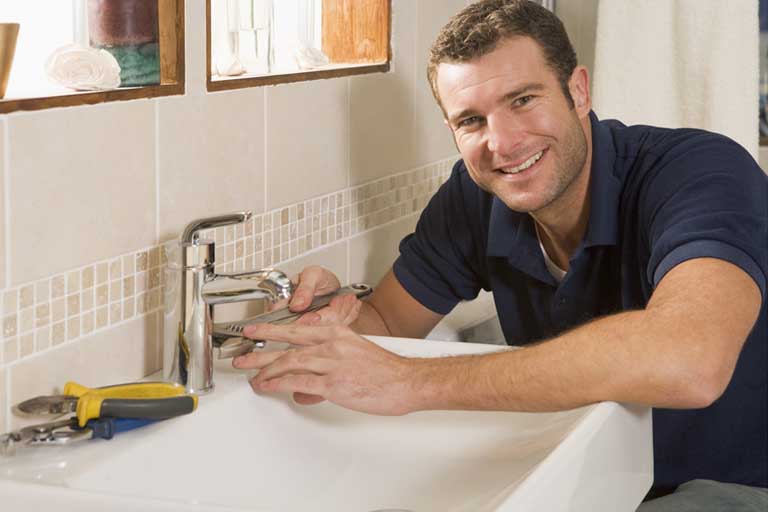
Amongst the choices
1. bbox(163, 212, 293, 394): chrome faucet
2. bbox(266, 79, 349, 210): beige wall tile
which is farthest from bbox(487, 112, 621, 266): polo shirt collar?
bbox(163, 212, 293, 394): chrome faucet

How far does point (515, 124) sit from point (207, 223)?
1.95 ft

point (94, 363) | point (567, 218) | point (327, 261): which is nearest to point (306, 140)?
point (327, 261)

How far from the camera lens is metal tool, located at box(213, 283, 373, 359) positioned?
1.32 meters

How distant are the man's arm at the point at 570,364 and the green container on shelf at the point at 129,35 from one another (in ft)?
1.05

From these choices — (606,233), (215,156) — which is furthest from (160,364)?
(606,233)

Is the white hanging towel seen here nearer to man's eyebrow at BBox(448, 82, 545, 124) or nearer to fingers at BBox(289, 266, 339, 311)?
man's eyebrow at BBox(448, 82, 545, 124)

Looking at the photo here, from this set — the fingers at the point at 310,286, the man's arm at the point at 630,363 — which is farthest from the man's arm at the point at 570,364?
the fingers at the point at 310,286

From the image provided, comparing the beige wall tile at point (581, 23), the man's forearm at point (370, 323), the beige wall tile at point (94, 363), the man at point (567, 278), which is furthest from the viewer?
the beige wall tile at point (581, 23)

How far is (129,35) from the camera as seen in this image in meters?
1.30

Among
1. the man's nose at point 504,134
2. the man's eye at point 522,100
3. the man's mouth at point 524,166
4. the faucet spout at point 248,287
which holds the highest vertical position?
the man's eye at point 522,100

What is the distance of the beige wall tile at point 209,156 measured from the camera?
A: 1.34 m

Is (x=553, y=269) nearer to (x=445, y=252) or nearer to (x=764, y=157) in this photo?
(x=445, y=252)

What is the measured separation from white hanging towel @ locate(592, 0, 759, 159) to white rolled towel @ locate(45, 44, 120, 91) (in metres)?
1.36

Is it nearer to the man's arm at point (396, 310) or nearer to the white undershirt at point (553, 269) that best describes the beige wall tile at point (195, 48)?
the man's arm at point (396, 310)
